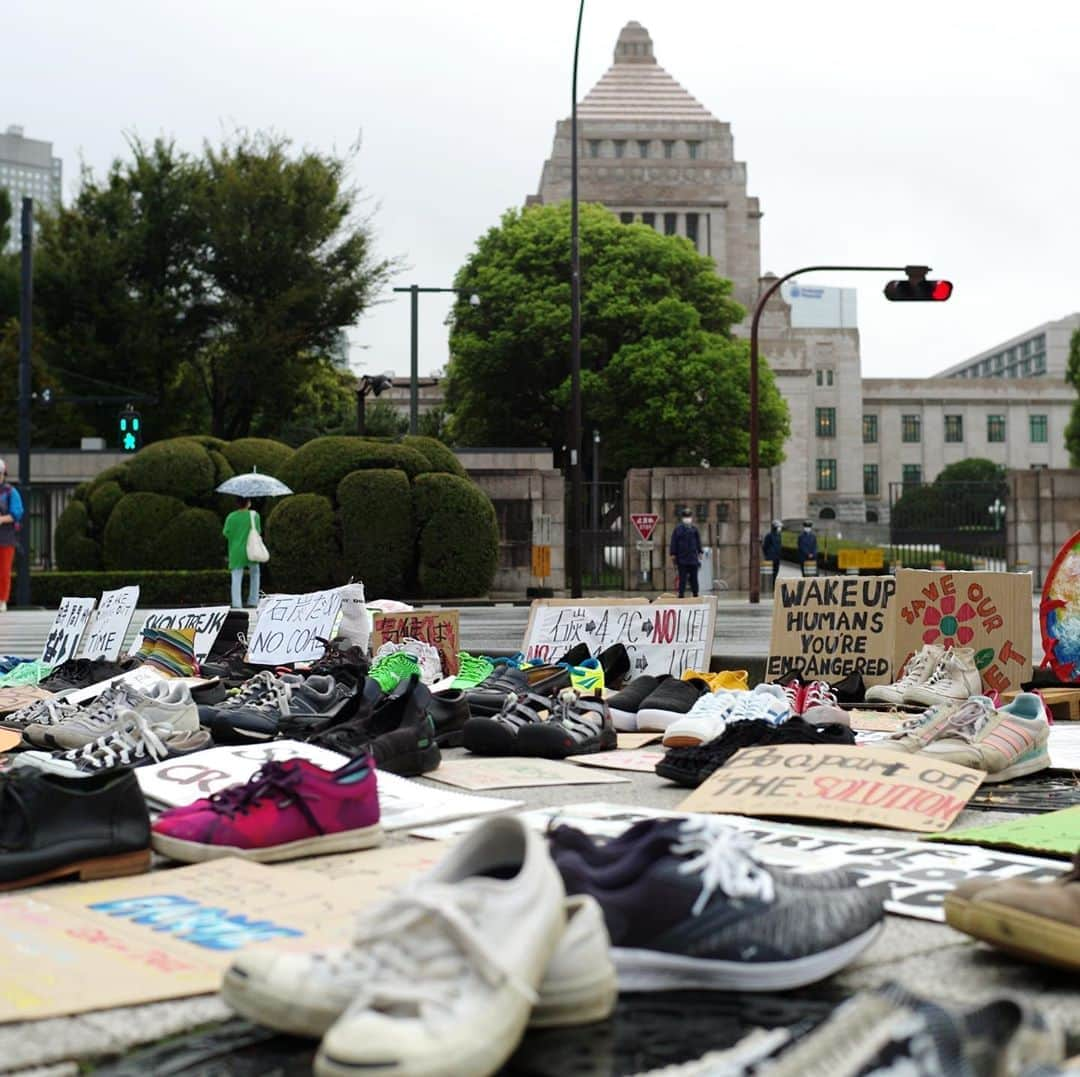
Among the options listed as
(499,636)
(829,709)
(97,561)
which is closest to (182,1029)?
(829,709)

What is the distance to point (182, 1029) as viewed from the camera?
8.00ft

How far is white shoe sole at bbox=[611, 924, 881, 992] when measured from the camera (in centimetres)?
248

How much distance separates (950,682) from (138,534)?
20.7 meters

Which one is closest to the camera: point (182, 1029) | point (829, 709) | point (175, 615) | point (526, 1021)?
point (526, 1021)

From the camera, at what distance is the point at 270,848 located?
145 inches

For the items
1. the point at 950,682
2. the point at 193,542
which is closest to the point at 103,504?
the point at 193,542

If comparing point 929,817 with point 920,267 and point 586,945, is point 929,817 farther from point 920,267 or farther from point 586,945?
point 920,267

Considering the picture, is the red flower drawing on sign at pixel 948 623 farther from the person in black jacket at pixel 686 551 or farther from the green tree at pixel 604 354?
the green tree at pixel 604 354

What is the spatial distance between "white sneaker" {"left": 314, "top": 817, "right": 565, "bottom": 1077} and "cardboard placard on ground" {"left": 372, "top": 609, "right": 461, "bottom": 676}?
22.2 ft

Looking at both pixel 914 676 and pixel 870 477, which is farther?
pixel 870 477

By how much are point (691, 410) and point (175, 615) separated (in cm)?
3923

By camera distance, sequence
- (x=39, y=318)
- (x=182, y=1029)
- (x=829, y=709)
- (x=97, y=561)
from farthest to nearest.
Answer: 1. (x=39, y=318)
2. (x=97, y=561)
3. (x=829, y=709)
4. (x=182, y=1029)

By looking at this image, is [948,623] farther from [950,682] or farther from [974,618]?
[950,682]

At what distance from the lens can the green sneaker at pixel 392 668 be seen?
7695 mm
